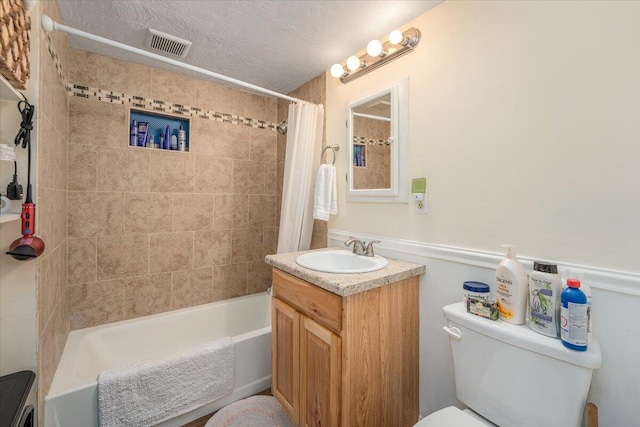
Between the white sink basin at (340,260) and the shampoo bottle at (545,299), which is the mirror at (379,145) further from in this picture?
the shampoo bottle at (545,299)

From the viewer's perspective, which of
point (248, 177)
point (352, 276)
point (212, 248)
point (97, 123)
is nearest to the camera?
point (352, 276)

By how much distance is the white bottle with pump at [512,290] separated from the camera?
0.98 metres

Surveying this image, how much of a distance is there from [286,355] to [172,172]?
1.60m

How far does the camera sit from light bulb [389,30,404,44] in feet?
4.73

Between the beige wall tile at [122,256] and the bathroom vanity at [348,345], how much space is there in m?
1.20

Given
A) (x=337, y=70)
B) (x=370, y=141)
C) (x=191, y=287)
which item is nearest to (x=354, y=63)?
(x=337, y=70)

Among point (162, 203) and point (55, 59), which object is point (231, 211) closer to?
point (162, 203)

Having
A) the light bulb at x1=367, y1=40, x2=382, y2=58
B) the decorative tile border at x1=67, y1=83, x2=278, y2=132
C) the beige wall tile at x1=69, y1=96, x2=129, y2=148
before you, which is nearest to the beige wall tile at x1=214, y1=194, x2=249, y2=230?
the decorative tile border at x1=67, y1=83, x2=278, y2=132

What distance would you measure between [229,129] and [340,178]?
1.12 metres

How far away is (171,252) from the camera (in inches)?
84.4

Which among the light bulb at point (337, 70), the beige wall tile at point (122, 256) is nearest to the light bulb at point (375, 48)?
the light bulb at point (337, 70)

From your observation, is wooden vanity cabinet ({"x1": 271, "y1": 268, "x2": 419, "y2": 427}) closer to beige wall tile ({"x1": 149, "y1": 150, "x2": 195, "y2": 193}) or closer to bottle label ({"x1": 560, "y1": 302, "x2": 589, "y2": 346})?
bottle label ({"x1": 560, "y1": 302, "x2": 589, "y2": 346})

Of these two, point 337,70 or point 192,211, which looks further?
point 192,211

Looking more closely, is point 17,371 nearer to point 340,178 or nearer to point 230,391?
point 230,391
